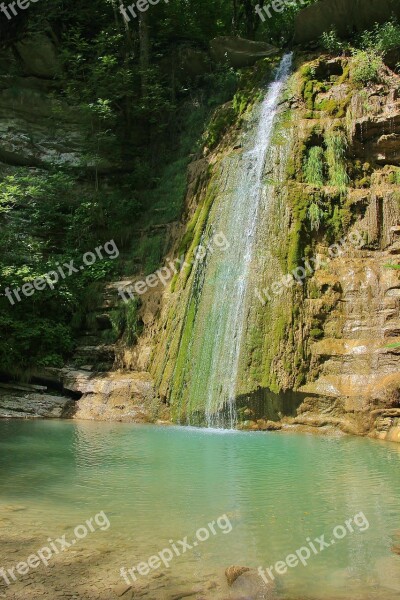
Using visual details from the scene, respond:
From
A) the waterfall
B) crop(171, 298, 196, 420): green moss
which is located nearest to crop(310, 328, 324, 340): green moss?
the waterfall

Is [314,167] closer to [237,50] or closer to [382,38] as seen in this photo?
[382,38]

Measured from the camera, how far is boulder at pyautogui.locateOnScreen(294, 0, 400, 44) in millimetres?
16172

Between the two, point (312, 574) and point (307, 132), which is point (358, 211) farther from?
point (312, 574)

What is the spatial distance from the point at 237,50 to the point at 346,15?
3.62m

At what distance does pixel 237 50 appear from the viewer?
18.4 metres

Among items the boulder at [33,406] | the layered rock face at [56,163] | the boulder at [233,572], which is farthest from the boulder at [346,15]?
the boulder at [233,572]

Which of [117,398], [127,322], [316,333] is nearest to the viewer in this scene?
[316,333]

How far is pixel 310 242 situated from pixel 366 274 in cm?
136

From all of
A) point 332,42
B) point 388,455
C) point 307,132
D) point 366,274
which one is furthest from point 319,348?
point 332,42

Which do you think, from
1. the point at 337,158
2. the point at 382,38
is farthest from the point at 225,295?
the point at 382,38

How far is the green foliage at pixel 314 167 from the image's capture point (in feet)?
41.7

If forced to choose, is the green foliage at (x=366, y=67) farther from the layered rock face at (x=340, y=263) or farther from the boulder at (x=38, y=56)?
the boulder at (x=38, y=56)

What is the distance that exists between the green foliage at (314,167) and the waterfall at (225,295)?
102cm

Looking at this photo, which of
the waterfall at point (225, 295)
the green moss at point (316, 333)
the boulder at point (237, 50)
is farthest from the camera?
the boulder at point (237, 50)
